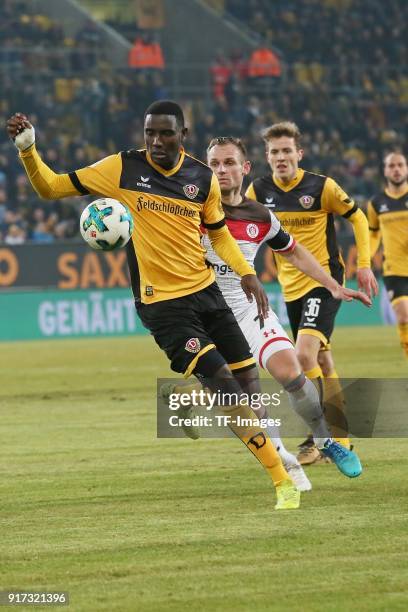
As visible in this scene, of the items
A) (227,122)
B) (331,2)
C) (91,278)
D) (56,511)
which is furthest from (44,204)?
(56,511)

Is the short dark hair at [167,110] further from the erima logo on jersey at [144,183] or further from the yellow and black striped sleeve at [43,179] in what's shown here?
the yellow and black striped sleeve at [43,179]

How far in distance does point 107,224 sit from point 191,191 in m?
0.58

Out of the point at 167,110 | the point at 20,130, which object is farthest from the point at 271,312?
the point at 20,130

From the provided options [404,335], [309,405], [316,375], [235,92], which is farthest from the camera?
[235,92]

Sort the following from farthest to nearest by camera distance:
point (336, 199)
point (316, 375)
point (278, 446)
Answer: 1. point (336, 199)
2. point (316, 375)
3. point (278, 446)

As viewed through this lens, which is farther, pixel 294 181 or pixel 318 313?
pixel 294 181

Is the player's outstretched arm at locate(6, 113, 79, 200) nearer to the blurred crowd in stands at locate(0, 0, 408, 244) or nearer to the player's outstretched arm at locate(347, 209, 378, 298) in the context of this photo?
the player's outstretched arm at locate(347, 209, 378, 298)

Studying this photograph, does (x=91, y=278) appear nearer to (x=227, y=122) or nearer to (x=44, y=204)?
(x=44, y=204)

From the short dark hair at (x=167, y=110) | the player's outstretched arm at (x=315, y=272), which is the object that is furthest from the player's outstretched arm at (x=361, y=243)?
the short dark hair at (x=167, y=110)

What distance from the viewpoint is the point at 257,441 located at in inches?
303

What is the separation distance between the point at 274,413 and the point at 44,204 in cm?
1875

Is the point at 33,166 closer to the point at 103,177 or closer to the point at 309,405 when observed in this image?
the point at 103,177

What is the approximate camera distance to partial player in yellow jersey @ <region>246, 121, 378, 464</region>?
10219 millimetres

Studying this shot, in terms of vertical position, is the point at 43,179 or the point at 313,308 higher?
the point at 43,179
